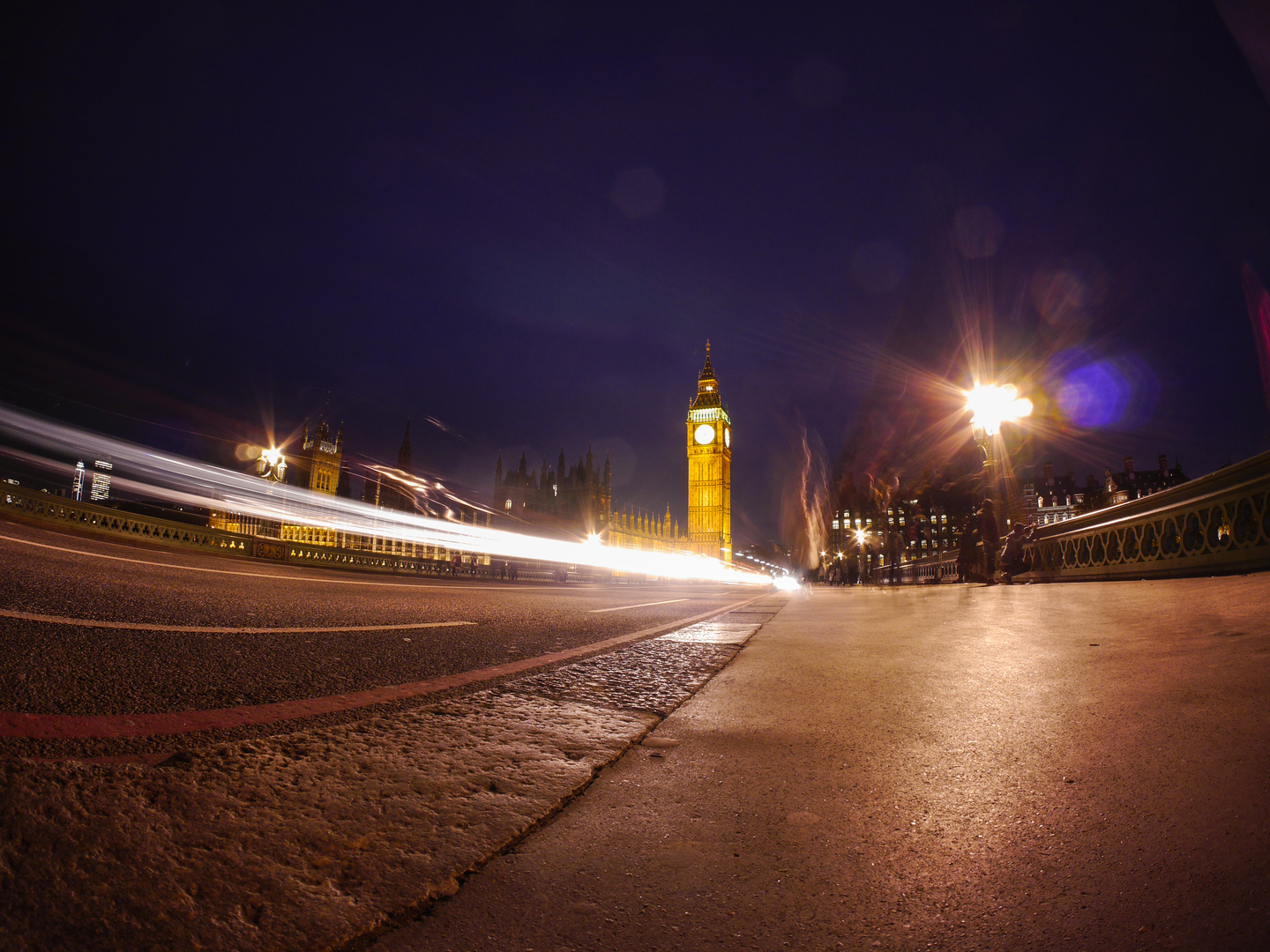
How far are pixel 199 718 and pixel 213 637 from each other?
1.75 metres

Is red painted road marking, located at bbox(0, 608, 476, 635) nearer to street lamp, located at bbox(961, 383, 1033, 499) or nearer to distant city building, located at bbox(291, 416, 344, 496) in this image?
street lamp, located at bbox(961, 383, 1033, 499)

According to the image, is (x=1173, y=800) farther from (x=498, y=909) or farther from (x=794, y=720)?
(x=498, y=909)

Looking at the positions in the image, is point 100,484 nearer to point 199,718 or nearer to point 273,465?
point 273,465

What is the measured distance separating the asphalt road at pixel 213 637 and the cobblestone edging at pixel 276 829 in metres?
0.41

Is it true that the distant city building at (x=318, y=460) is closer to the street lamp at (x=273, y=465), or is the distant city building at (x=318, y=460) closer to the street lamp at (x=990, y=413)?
the street lamp at (x=273, y=465)

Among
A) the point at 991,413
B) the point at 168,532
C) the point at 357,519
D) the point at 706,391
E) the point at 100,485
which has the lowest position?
the point at 168,532

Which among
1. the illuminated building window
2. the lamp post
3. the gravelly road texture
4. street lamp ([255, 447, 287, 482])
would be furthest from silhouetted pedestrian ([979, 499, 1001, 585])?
the illuminated building window

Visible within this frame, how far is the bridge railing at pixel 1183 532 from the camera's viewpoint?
5.63 m

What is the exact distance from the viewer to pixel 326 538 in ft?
Result: 299

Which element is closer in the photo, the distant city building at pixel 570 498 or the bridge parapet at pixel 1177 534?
the bridge parapet at pixel 1177 534

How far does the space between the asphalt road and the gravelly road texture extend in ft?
0.29

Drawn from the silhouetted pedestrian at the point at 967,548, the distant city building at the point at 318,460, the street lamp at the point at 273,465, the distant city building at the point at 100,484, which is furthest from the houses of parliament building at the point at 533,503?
the silhouetted pedestrian at the point at 967,548

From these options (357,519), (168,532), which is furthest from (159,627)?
(357,519)

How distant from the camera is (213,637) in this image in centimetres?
329
